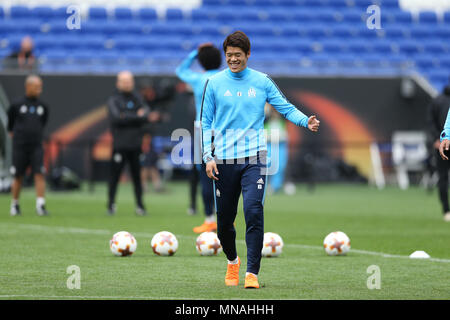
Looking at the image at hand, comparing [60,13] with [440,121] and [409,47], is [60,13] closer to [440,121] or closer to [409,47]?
[409,47]

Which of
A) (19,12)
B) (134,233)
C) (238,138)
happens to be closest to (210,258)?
(238,138)

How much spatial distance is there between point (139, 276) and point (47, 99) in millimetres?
17399

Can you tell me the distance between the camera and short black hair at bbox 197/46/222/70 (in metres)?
12.0

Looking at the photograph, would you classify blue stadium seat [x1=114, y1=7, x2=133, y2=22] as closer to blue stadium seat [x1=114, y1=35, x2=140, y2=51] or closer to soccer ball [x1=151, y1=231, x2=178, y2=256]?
blue stadium seat [x1=114, y1=35, x2=140, y2=51]

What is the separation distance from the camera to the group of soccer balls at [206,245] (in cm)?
941

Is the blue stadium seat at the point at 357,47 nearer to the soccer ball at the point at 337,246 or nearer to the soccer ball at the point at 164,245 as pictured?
the soccer ball at the point at 337,246

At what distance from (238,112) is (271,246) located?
249 centimetres

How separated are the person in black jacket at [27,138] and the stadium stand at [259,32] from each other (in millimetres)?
10965

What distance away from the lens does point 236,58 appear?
7219 mm

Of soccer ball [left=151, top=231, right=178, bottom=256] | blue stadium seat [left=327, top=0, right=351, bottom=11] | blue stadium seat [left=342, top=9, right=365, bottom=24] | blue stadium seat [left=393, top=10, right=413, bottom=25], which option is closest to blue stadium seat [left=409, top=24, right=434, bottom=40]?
blue stadium seat [left=393, top=10, right=413, bottom=25]

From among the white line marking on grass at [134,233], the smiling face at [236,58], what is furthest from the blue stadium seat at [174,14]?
the smiling face at [236,58]

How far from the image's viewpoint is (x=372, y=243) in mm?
10977

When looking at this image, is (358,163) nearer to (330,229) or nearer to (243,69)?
(330,229)

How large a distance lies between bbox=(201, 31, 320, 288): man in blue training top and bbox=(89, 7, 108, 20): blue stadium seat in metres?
22.7
